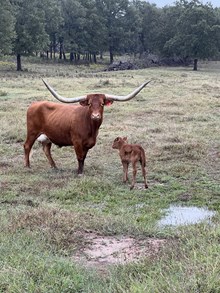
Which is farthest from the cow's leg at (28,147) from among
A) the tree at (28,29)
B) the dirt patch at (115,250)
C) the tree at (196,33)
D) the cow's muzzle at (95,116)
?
the tree at (196,33)

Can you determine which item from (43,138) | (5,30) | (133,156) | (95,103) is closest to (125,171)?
(133,156)

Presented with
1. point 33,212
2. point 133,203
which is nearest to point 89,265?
point 33,212

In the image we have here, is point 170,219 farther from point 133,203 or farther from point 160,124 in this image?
point 160,124

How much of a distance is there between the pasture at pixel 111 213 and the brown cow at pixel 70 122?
0.52 metres

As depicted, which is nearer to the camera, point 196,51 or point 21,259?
point 21,259

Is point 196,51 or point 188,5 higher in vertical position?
point 188,5

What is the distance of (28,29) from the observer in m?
50.1

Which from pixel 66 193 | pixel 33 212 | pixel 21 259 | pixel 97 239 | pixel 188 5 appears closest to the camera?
pixel 21 259

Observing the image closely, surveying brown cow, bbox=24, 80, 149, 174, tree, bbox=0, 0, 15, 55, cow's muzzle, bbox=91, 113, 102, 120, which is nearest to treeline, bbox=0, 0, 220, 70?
tree, bbox=0, 0, 15, 55

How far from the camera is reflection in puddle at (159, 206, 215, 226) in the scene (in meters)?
6.77

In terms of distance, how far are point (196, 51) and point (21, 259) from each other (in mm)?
53752

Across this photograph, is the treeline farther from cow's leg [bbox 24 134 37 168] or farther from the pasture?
cow's leg [bbox 24 134 37 168]

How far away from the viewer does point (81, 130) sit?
31.3 feet

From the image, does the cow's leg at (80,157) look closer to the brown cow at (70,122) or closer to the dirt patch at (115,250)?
the brown cow at (70,122)
